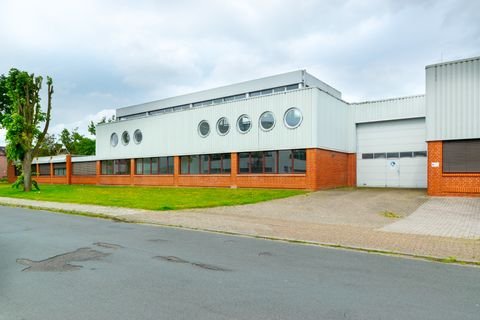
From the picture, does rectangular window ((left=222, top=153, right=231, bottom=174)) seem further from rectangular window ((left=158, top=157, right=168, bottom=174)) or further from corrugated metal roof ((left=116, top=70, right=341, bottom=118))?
corrugated metal roof ((left=116, top=70, right=341, bottom=118))

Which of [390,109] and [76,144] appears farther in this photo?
[76,144]

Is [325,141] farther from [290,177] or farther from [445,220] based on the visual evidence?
[445,220]

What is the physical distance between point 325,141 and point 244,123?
20.3ft

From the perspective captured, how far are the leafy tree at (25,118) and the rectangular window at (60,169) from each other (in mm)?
16163

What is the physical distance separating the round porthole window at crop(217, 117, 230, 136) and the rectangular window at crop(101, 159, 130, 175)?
12.7m

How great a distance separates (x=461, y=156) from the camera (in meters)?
19.4

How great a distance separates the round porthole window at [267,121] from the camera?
2600 centimetres

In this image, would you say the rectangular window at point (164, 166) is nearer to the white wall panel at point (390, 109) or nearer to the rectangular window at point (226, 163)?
the rectangular window at point (226, 163)

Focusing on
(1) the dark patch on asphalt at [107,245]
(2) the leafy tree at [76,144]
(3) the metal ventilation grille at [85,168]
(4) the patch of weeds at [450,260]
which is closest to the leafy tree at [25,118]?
(3) the metal ventilation grille at [85,168]

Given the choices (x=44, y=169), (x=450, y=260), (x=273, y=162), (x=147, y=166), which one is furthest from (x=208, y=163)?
(x=44, y=169)

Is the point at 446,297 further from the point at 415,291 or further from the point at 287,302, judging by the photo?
the point at 287,302

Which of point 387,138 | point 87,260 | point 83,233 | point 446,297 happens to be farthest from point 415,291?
point 387,138

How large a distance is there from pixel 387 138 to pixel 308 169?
715cm

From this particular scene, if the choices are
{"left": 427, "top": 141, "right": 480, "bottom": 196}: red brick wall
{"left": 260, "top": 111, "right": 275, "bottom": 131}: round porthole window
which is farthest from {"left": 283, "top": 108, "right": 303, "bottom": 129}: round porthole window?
{"left": 427, "top": 141, "right": 480, "bottom": 196}: red brick wall
